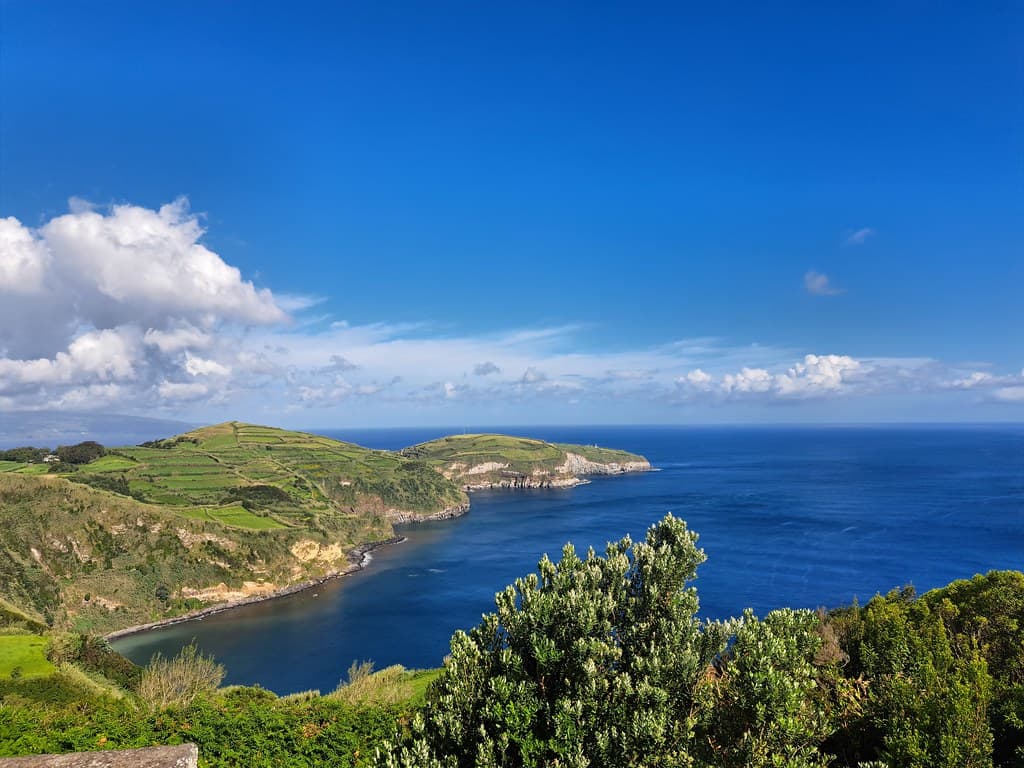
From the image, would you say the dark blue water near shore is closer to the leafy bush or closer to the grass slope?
the grass slope

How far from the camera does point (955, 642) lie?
120 ft

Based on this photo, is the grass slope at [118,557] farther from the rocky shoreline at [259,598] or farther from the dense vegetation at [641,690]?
the dense vegetation at [641,690]

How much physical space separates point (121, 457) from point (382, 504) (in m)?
85.3

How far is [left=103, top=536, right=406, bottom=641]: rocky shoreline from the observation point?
96.5m

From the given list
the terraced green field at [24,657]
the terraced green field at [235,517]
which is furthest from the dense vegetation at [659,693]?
the terraced green field at [235,517]

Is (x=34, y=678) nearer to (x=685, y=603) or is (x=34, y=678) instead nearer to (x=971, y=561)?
(x=685, y=603)

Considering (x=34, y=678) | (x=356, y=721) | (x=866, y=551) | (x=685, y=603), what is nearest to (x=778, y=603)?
(x=866, y=551)

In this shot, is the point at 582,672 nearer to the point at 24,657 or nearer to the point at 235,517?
the point at 24,657

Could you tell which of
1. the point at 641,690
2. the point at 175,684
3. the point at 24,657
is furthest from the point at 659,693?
the point at 24,657

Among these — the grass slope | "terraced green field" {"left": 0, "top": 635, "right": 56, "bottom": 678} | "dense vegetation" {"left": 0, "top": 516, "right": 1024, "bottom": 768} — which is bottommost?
the grass slope

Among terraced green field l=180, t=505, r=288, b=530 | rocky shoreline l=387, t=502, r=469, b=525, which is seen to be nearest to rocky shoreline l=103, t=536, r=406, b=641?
terraced green field l=180, t=505, r=288, b=530

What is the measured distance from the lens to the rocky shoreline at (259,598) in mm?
96500

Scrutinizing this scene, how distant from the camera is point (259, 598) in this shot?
375ft

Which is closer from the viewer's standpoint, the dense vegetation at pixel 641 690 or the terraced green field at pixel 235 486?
the dense vegetation at pixel 641 690
